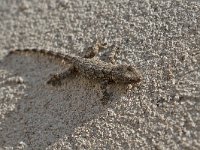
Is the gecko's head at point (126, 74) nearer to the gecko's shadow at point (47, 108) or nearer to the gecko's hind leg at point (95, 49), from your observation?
the gecko's shadow at point (47, 108)

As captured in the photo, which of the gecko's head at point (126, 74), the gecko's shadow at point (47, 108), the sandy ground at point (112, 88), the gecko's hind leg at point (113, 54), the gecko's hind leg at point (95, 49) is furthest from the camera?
the gecko's hind leg at point (95, 49)

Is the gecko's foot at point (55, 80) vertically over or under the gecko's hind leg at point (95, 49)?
under

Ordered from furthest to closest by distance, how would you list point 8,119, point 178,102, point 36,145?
point 8,119, point 36,145, point 178,102

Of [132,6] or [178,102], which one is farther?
[132,6]

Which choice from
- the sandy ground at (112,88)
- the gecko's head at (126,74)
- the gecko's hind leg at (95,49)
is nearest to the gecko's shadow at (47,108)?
the sandy ground at (112,88)

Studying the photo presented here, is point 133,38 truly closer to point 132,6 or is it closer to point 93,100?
point 132,6

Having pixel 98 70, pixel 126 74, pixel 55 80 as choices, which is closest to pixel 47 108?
pixel 55 80

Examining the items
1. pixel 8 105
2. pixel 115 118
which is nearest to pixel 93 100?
pixel 115 118
